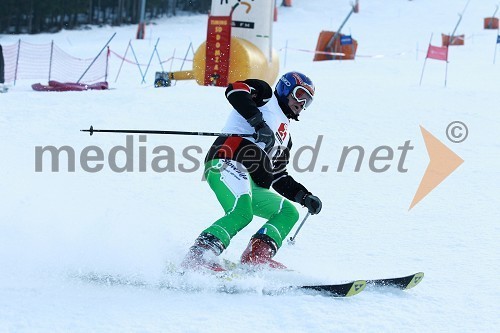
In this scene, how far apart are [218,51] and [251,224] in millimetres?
9018

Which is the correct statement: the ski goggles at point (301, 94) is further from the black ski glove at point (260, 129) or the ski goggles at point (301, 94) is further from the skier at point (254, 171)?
the black ski glove at point (260, 129)

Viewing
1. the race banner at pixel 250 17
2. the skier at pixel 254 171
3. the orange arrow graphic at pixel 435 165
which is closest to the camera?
the skier at pixel 254 171

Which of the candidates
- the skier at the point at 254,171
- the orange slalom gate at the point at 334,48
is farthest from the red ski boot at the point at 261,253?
the orange slalom gate at the point at 334,48

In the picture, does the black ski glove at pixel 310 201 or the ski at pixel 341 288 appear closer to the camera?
the ski at pixel 341 288

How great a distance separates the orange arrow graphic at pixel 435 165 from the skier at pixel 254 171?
2.75 m

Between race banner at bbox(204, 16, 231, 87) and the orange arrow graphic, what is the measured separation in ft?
19.2

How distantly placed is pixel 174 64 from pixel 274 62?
9063 mm

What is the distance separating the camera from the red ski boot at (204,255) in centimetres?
380

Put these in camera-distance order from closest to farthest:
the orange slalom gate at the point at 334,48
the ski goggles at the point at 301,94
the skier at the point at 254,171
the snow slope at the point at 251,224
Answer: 1. the snow slope at the point at 251,224
2. the skier at the point at 254,171
3. the ski goggles at the point at 301,94
4. the orange slalom gate at the point at 334,48

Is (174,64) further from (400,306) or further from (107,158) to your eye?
(400,306)

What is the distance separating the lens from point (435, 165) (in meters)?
8.11

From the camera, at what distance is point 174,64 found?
2377 centimetres

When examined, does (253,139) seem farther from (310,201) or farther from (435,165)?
(435,165)

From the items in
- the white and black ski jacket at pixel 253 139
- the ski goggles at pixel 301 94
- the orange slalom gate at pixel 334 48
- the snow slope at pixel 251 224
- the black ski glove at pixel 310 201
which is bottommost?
the snow slope at pixel 251 224
